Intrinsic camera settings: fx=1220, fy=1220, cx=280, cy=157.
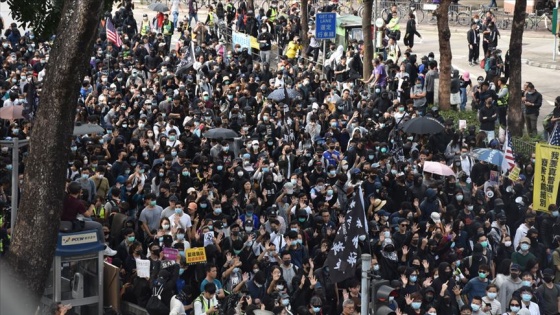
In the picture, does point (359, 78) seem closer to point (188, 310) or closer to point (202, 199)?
point (202, 199)

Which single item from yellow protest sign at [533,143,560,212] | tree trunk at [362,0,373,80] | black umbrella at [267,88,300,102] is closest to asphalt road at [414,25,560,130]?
tree trunk at [362,0,373,80]

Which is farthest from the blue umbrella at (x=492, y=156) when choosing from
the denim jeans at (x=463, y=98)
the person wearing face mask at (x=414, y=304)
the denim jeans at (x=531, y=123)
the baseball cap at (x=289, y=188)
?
the denim jeans at (x=463, y=98)

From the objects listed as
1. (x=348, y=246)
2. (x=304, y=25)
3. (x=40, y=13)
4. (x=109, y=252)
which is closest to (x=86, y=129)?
(x=40, y=13)

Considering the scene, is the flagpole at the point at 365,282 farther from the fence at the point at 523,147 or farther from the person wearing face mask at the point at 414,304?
the fence at the point at 523,147

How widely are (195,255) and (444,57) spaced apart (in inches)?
574

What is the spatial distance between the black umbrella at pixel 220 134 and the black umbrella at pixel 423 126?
3.51 m

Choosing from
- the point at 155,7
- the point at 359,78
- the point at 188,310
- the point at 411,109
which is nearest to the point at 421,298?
the point at 188,310

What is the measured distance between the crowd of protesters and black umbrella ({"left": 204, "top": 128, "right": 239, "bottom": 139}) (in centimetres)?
15

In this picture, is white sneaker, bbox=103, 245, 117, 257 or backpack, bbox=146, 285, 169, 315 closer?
backpack, bbox=146, 285, 169, 315

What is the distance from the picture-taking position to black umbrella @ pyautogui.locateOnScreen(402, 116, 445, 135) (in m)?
24.1

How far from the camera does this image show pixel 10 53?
105ft

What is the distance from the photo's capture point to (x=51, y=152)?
49.2 ft

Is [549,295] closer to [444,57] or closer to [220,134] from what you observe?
[220,134]

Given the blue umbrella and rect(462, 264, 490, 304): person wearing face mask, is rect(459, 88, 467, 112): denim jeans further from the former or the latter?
rect(462, 264, 490, 304): person wearing face mask
